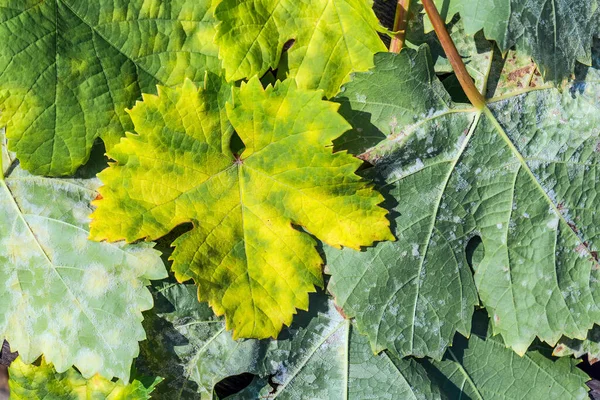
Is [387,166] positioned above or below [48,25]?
below

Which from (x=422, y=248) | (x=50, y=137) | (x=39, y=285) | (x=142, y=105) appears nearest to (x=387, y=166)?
(x=422, y=248)

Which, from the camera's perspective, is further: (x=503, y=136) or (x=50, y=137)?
(x=503, y=136)

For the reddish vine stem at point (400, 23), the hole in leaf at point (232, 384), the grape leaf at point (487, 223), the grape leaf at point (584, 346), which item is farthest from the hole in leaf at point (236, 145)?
the grape leaf at point (584, 346)

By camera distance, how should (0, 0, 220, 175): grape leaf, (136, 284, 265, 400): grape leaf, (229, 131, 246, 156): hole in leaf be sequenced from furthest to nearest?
(136, 284, 265, 400): grape leaf → (229, 131, 246, 156): hole in leaf → (0, 0, 220, 175): grape leaf

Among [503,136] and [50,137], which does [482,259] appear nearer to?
[503,136]

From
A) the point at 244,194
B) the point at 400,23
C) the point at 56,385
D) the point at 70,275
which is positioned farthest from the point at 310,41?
the point at 56,385

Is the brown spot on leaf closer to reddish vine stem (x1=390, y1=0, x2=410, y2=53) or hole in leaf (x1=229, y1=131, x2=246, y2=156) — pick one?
reddish vine stem (x1=390, y1=0, x2=410, y2=53)

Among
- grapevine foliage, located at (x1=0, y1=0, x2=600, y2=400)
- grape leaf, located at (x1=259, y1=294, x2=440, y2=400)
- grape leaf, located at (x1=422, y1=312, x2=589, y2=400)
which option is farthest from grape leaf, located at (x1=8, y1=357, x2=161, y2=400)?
grape leaf, located at (x1=422, y1=312, x2=589, y2=400)
